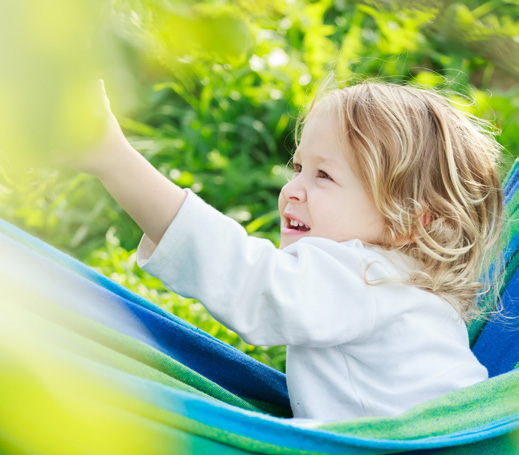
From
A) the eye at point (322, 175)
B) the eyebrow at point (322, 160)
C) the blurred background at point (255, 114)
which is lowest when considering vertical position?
the blurred background at point (255, 114)

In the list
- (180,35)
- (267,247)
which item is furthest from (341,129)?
(180,35)

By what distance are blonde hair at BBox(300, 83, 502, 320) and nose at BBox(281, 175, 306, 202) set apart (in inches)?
4.3

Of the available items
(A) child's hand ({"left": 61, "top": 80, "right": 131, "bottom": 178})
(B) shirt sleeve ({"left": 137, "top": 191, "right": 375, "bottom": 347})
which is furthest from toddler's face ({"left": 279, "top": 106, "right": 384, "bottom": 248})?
(A) child's hand ({"left": 61, "top": 80, "right": 131, "bottom": 178})

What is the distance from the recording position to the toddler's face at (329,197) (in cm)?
117

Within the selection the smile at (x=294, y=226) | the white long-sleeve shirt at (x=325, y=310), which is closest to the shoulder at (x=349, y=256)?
the white long-sleeve shirt at (x=325, y=310)

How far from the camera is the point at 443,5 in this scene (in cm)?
64

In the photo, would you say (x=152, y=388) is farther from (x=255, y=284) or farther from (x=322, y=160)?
(x=322, y=160)

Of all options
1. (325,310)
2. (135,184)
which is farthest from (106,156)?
(325,310)

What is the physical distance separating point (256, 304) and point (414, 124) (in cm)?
49

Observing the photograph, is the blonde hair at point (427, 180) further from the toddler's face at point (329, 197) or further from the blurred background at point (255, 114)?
the blurred background at point (255, 114)

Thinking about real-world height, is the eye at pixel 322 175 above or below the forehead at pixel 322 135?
below

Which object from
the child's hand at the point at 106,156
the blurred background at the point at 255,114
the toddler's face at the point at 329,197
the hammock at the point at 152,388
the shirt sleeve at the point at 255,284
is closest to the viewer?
the hammock at the point at 152,388

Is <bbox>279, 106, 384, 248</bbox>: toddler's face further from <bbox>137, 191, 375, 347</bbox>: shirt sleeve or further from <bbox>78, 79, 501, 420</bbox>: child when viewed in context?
<bbox>137, 191, 375, 347</bbox>: shirt sleeve

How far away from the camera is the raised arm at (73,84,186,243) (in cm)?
90
